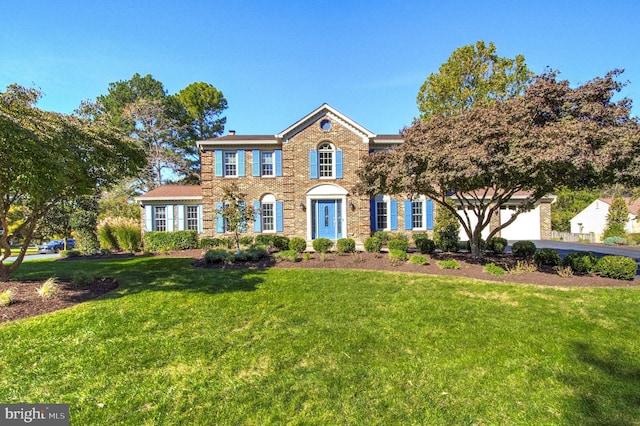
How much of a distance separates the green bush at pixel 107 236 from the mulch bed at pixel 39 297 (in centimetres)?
Answer: 1000

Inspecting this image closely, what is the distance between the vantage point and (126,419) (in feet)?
9.09

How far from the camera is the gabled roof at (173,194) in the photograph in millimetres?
16953

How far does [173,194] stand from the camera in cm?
1750

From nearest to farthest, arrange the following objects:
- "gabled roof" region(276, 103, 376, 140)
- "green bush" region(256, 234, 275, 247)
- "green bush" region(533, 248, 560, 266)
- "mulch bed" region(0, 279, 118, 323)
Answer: "mulch bed" region(0, 279, 118, 323)
"green bush" region(533, 248, 560, 266)
"green bush" region(256, 234, 275, 247)
"gabled roof" region(276, 103, 376, 140)

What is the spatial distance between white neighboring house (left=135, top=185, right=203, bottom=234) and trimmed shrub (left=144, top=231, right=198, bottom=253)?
1494 millimetres

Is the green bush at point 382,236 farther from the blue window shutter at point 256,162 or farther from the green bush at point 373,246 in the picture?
the blue window shutter at point 256,162

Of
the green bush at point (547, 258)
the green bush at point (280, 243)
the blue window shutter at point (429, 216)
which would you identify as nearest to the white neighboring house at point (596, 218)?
the blue window shutter at point (429, 216)

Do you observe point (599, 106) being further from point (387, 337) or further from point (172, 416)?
point (172, 416)

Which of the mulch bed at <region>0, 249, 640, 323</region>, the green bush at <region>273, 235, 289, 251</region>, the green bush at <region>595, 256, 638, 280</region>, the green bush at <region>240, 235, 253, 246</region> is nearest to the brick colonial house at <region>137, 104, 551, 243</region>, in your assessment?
the green bush at <region>240, 235, 253, 246</region>

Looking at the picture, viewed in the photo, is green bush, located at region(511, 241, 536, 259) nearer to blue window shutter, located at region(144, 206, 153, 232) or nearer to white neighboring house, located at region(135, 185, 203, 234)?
white neighboring house, located at region(135, 185, 203, 234)

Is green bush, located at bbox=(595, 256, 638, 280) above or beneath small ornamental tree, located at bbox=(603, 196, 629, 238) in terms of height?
beneath

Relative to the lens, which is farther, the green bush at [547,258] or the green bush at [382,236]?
the green bush at [382,236]

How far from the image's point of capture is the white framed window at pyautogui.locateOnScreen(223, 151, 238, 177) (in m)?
16.3

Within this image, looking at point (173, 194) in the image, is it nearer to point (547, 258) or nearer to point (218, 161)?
point (218, 161)
